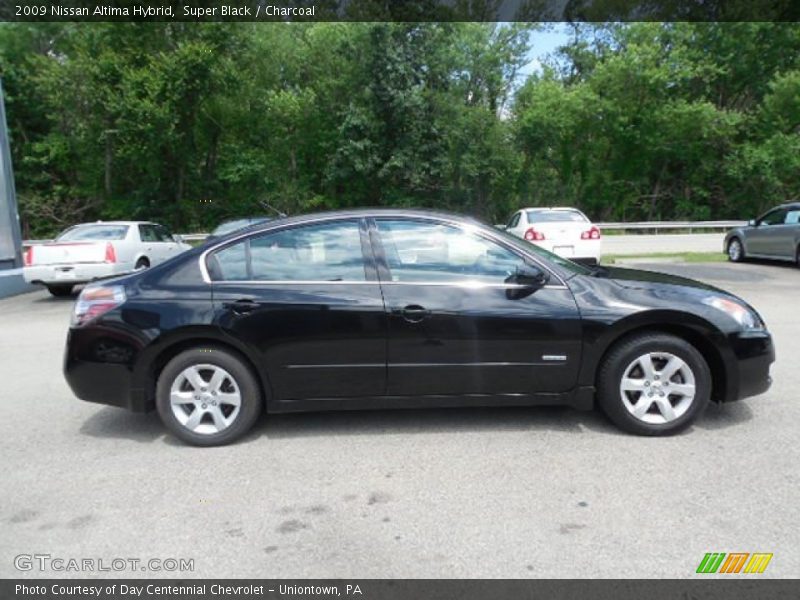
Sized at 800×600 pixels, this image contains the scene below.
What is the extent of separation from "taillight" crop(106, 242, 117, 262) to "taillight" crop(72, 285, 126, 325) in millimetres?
7705

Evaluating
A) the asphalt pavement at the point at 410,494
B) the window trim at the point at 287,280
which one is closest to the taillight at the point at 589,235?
the asphalt pavement at the point at 410,494

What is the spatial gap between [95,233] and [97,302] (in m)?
8.87

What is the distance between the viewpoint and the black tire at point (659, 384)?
384 cm

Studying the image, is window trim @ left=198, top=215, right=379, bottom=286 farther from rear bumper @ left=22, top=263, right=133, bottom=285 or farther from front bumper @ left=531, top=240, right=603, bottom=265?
front bumper @ left=531, top=240, right=603, bottom=265

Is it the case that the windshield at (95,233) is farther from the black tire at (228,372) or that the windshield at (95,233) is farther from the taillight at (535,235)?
the black tire at (228,372)

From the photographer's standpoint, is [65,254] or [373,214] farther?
[65,254]

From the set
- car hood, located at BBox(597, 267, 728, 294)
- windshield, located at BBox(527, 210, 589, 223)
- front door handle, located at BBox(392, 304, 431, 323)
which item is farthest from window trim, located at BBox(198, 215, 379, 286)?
windshield, located at BBox(527, 210, 589, 223)

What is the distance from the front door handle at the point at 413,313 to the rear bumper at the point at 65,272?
9027mm

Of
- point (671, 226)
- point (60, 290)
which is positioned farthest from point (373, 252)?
point (671, 226)

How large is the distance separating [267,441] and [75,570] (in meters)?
1.51

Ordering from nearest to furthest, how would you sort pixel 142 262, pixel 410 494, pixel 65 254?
pixel 410 494 < pixel 65 254 < pixel 142 262

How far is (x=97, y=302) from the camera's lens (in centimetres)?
396

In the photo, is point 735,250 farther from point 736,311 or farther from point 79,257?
point 79,257

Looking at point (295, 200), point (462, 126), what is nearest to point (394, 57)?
point (462, 126)
